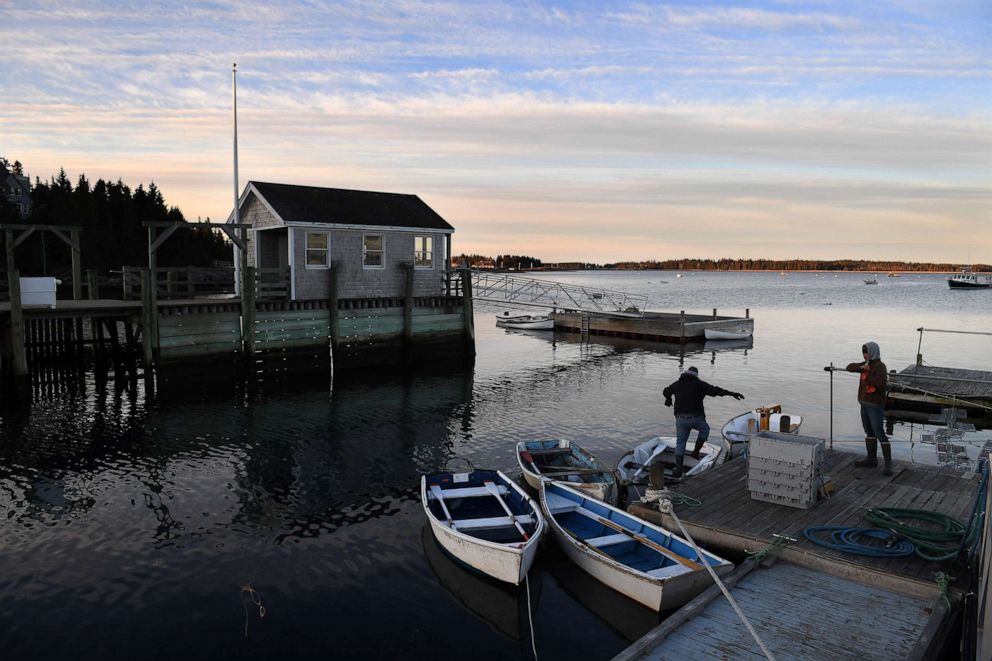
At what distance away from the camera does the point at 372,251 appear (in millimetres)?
30734

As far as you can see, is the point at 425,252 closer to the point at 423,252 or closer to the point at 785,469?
the point at 423,252

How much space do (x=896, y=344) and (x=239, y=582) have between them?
47684mm

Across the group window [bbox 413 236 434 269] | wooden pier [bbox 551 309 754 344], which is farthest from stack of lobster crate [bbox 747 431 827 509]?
wooden pier [bbox 551 309 754 344]

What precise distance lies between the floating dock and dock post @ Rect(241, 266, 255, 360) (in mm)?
20320

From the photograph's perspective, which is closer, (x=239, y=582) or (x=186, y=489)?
(x=239, y=582)

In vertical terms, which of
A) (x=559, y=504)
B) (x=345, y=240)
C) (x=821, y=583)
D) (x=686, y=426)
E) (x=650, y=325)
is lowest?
(x=559, y=504)

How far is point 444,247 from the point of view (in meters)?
33.4

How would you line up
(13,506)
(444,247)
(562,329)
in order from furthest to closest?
(562,329)
(444,247)
(13,506)

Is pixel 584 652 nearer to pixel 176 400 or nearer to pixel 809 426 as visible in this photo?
pixel 809 426

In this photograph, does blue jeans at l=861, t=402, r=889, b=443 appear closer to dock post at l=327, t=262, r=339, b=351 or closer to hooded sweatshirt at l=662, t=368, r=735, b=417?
hooded sweatshirt at l=662, t=368, r=735, b=417

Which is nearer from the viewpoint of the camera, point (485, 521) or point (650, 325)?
point (485, 521)

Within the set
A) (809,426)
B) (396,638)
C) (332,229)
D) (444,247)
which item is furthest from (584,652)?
(444,247)

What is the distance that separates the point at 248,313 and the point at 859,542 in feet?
77.8

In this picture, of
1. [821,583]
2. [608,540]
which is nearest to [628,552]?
[608,540]
